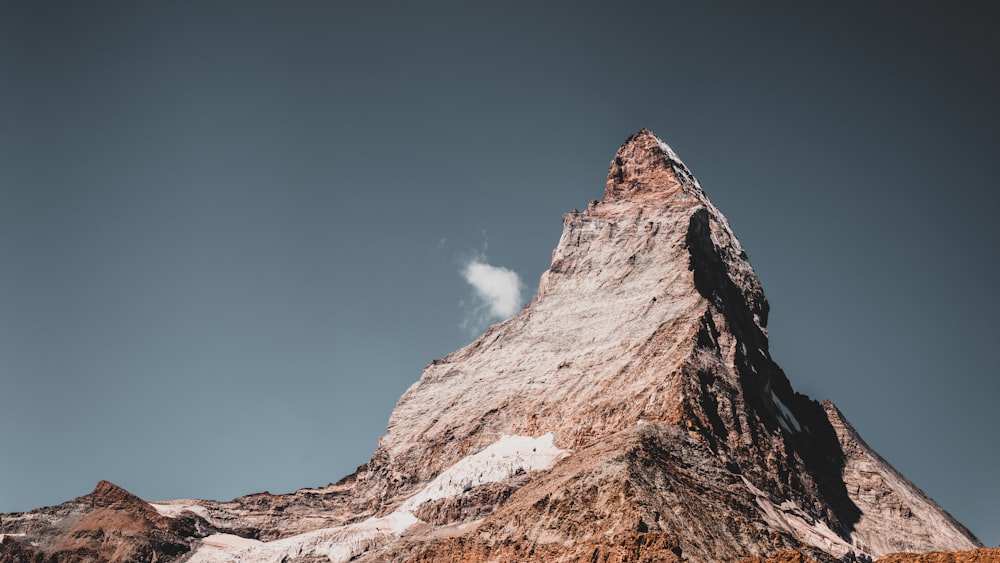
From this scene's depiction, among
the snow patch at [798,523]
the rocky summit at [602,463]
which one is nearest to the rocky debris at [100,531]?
the rocky summit at [602,463]

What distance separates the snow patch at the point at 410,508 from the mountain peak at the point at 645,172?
194ft

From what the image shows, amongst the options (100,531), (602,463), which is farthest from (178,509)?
(602,463)

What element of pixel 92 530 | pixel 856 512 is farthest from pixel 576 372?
pixel 92 530

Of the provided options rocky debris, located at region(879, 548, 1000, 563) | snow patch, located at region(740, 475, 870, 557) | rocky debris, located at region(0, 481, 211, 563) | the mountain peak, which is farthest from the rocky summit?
the mountain peak

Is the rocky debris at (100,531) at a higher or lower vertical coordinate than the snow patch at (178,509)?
lower

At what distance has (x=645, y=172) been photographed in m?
136

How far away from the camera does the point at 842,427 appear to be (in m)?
97.4

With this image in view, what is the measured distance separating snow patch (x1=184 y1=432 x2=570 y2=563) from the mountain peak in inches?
2326

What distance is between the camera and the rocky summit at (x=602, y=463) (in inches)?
2060

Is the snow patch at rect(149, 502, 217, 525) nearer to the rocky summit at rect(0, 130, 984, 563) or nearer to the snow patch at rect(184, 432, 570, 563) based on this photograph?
the rocky summit at rect(0, 130, 984, 563)

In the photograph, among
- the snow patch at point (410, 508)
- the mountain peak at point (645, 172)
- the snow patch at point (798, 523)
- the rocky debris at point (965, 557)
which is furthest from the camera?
the mountain peak at point (645, 172)

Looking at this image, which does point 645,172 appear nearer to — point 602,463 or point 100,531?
point 602,463

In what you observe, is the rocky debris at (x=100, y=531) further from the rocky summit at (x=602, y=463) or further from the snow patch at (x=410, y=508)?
the snow patch at (x=410, y=508)

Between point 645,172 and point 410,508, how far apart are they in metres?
76.9
